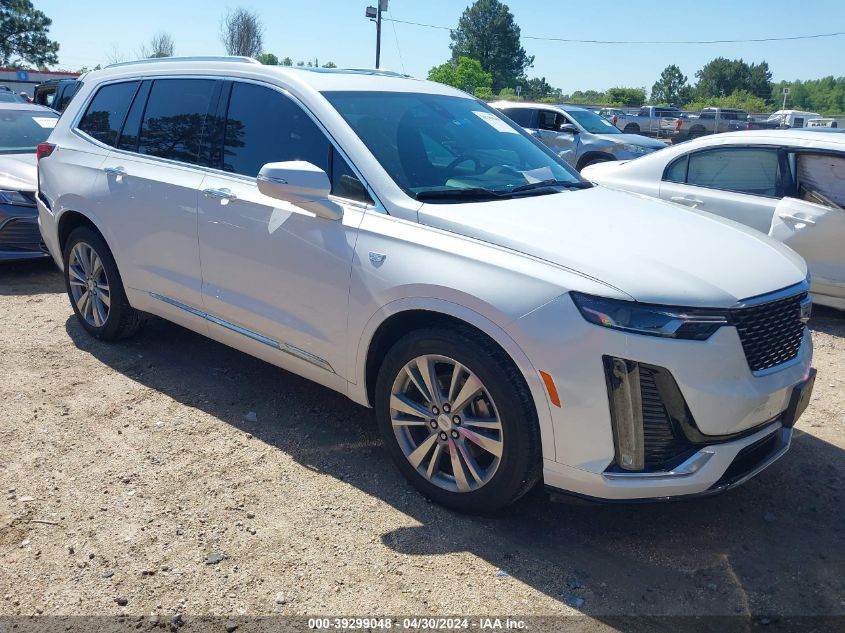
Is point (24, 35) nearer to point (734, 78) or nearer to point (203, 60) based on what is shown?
point (203, 60)

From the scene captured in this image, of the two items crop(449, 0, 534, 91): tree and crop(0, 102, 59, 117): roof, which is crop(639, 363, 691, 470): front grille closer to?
crop(0, 102, 59, 117): roof

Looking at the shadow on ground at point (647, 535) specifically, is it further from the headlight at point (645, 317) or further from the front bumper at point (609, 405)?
the headlight at point (645, 317)

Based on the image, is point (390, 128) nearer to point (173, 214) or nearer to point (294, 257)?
point (294, 257)

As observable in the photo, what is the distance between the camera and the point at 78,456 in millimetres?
3709

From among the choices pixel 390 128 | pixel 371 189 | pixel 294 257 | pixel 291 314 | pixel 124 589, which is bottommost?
pixel 124 589

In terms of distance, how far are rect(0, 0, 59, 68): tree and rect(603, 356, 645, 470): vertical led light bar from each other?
80782mm

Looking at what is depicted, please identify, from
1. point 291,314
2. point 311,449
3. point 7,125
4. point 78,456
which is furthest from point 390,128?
point 7,125

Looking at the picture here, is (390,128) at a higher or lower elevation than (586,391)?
higher

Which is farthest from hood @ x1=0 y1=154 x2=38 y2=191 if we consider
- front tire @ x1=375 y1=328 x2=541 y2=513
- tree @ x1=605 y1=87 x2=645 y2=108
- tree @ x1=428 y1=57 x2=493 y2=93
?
tree @ x1=605 y1=87 x2=645 y2=108

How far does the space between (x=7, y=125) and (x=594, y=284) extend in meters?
8.17

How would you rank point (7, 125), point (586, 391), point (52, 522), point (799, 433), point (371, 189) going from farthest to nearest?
point (7, 125) → point (799, 433) → point (371, 189) → point (52, 522) → point (586, 391)

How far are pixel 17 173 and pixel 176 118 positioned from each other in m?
3.81

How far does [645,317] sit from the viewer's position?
8.79ft

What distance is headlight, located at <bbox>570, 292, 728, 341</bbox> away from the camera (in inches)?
105
